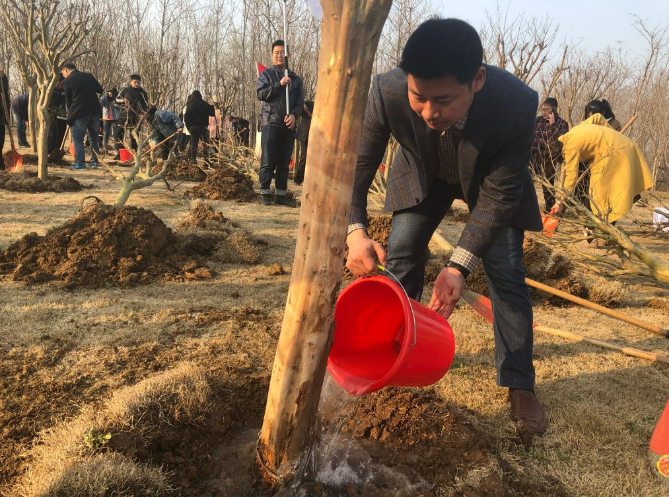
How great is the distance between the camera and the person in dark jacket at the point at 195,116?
453 inches

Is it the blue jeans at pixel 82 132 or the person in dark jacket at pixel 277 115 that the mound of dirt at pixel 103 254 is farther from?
the blue jeans at pixel 82 132

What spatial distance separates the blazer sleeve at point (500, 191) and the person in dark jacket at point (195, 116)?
401 inches

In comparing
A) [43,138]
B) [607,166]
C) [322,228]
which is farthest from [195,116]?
[322,228]

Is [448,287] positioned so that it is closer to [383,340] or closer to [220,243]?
Result: [383,340]

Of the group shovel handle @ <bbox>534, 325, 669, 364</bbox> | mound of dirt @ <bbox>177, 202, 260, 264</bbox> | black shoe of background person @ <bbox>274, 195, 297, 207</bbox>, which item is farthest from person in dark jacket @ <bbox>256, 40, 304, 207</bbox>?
shovel handle @ <bbox>534, 325, 669, 364</bbox>

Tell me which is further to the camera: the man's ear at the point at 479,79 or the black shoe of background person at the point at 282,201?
the black shoe of background person at the point at 282,201

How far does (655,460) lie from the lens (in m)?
2.15

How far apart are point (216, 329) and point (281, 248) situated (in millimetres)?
2148

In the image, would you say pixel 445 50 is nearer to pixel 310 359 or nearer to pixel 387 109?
pixel 387 109

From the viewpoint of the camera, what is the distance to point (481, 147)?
2045 millimetres

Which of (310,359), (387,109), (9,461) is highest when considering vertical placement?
(387,109)

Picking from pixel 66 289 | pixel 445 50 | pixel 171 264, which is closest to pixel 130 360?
pixel 66 289

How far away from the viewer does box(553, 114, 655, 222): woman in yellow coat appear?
5.83 metres

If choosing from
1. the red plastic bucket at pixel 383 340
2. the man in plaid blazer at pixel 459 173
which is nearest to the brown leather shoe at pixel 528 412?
the man in plaid blazer at pixel 459 173
